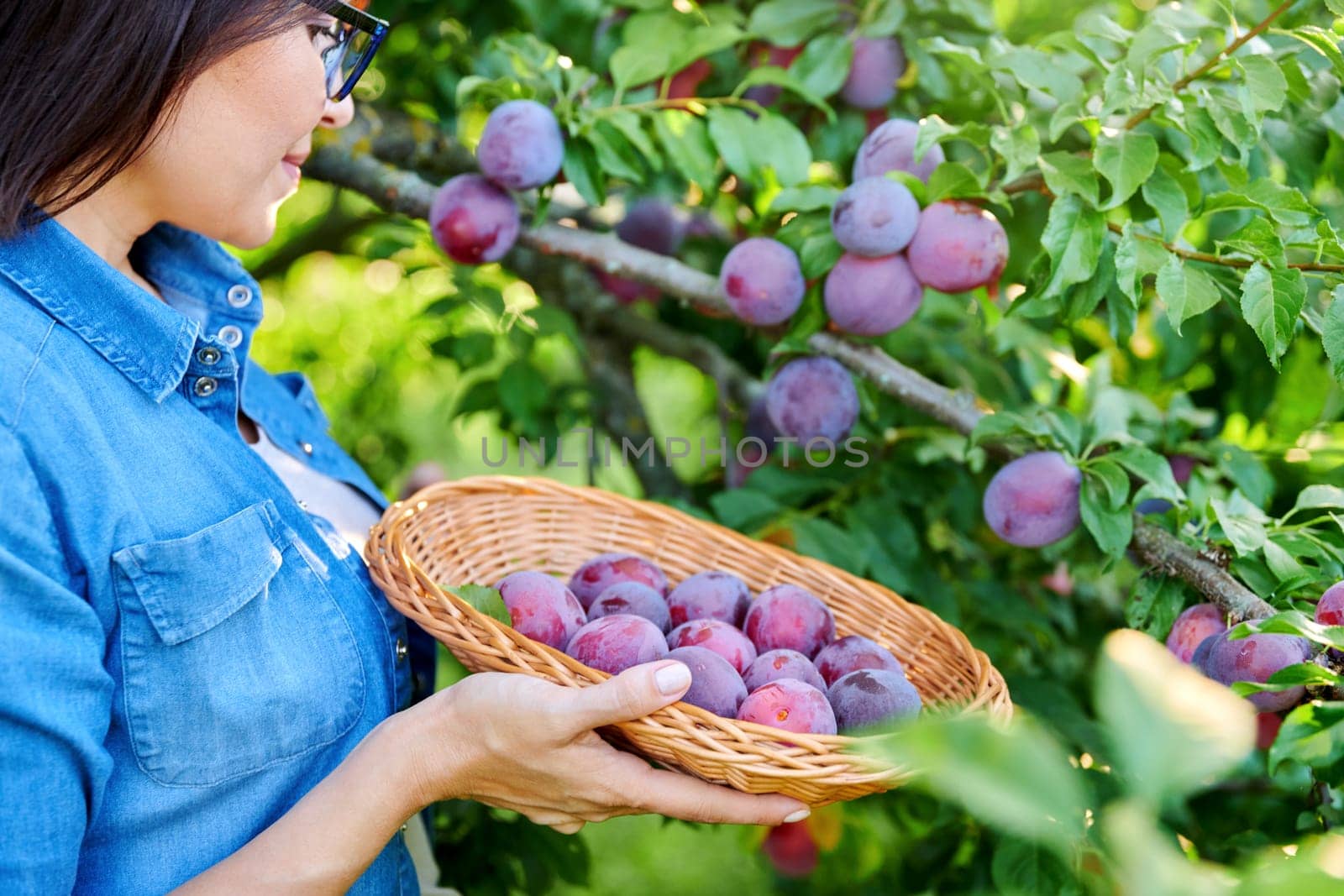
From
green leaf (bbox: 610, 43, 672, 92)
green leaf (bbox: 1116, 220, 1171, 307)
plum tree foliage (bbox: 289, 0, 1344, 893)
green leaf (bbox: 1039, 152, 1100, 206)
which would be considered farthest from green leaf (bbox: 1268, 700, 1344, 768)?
green leaf (bbox: 610, 43, 672, 92)

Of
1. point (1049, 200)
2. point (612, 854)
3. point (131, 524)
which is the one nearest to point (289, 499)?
point (131, 524)

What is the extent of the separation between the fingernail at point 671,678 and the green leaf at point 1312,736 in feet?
1.19

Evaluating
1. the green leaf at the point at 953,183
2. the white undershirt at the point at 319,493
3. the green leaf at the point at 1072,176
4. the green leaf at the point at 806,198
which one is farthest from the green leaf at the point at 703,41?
the white undershirt at the point at 319,493

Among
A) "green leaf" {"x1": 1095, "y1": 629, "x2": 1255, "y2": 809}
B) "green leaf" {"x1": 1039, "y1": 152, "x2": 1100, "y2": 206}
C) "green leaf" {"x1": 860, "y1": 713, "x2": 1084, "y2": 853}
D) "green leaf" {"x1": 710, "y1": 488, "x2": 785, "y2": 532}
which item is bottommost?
"green leaf" {"x1": 710, "y1": 488, "x2": 785, "y2": 532}

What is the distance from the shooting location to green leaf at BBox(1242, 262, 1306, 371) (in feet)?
2.74

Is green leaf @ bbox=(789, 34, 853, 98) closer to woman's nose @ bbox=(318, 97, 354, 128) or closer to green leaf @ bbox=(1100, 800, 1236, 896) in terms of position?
woman's nose @ bbox=(318, 97, 354, 128)

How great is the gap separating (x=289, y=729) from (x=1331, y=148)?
4.30ft

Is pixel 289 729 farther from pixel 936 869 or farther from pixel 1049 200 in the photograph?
pixel 1049 200

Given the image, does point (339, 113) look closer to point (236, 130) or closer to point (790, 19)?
point (236, 130)

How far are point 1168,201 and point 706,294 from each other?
0.52 m

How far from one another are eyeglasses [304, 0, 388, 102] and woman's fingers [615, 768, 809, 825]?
2.23 ft

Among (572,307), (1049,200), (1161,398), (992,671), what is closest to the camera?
(992,671)

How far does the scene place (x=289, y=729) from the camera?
80cm

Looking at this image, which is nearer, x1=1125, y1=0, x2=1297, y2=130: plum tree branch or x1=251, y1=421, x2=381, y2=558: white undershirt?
x1=1125, y1=0, x2=1297, y2=130: plum tree branch
